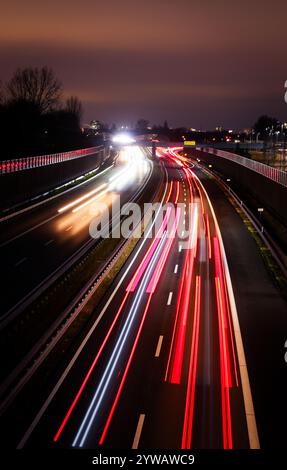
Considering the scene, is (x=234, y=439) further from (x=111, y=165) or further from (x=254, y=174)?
(x=111, y=165)

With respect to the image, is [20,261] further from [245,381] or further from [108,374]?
[245,381]

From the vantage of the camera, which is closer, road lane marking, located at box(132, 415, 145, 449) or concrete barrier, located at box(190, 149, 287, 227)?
road lane marking, located at box(132, 415, 145, 449)

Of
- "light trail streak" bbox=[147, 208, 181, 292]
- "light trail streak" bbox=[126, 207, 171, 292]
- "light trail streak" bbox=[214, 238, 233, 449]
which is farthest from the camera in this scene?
"light trail streak" bbox=[126, 207, 171, 292]

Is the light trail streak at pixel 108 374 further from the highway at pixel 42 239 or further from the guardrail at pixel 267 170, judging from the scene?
the guardrail at pixel 267 170

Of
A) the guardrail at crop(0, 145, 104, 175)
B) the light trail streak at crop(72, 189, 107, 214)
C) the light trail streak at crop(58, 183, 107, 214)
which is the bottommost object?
the light trail streak at crop(72, 189, 107, 214)

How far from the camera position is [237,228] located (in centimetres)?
4919

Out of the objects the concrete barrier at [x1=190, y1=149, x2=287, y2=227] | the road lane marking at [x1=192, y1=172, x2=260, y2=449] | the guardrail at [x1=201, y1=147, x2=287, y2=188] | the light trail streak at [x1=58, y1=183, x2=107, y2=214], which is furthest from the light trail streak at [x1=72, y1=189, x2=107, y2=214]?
the road lane marking at [x1=192, y1=172, x2=260, y2=449]

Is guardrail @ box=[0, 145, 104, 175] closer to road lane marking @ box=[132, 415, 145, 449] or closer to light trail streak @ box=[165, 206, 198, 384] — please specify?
light trail streak @ box=[165, 206, 198, 384]

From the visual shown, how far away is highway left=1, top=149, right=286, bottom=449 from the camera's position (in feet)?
55.8

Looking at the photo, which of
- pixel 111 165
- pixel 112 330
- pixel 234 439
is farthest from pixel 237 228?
pixel 111 165

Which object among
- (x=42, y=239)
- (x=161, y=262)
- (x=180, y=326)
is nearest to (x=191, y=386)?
(x=180, y=326)

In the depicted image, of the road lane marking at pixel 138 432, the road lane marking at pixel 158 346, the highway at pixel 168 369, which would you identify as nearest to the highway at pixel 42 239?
the highway at pixel 168 369

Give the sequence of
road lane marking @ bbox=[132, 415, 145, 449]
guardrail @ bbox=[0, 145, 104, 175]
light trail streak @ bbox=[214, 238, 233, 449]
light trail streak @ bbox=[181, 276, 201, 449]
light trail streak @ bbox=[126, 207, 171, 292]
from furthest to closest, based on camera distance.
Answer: guardrail @ bbox=[0, 145, 104, 175] < light trail streak @ bbox=[126, 207, 171, 292] < light trail streak @ bbox=[214, 238, 233, 449] < light trail streak @ bbox=[181, 276, 201, 449] < road lane marking @ bbox=[132, 415, 145, 449]

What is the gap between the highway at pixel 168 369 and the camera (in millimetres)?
17016
